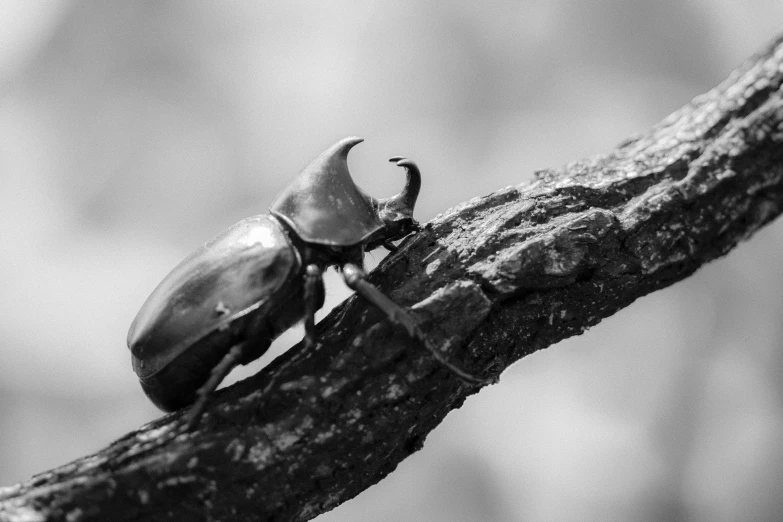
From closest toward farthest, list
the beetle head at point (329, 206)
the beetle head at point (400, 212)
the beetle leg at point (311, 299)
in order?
the beetle leg at point (311, 299) < the beetle head at point (329, 206) < the beetle head at point (400, 212)

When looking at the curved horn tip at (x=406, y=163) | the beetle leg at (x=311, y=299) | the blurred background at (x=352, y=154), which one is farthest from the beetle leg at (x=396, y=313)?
the blurred background at (x=352, y=154)

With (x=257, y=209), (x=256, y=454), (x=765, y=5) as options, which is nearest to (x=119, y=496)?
(x=256, y=454)

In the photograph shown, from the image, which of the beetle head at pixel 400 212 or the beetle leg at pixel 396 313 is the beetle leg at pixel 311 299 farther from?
the beetle head at pixel 400 212

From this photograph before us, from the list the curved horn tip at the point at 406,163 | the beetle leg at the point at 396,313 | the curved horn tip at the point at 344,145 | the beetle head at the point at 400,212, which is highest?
the curved horn tip at the point at 344,145

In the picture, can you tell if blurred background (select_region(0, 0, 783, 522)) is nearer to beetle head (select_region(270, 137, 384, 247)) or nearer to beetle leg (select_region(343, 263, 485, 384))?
beetle head (select_region(270, 137, 384, 247))

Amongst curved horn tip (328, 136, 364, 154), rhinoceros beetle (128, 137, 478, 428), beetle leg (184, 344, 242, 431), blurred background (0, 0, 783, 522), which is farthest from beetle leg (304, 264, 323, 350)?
blurred background (0, 0, 783, 522)
